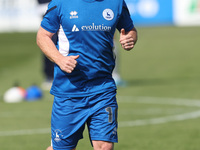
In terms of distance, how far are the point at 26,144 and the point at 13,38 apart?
2215 cm

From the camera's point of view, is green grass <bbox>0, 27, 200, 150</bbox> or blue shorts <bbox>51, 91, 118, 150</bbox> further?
green grass <bbox>0, 27, 200, 150</bbox>

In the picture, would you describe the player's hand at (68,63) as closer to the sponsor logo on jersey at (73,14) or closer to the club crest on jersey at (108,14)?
the sponsor logo on jersey at (73,14)

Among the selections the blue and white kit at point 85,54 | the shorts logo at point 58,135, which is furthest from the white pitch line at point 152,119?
the blue and white kit at point 85,54

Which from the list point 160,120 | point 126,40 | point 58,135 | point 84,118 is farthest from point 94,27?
point 160,120

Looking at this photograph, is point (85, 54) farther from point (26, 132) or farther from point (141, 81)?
point (141, 81)

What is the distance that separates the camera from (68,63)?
539cm

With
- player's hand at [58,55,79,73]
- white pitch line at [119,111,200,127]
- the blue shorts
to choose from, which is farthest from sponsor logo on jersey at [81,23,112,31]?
white pitch line at [119,111,200,127]

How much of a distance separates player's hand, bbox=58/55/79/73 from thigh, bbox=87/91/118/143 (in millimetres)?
472

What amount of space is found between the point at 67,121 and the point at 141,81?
36.8 ft

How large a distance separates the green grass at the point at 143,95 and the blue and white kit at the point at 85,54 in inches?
99.1

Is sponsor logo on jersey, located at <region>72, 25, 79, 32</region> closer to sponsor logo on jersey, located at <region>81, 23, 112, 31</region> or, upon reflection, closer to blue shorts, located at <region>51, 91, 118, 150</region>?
sponsor logo on jersey, located at <region>81, 23, 112, 31</region>

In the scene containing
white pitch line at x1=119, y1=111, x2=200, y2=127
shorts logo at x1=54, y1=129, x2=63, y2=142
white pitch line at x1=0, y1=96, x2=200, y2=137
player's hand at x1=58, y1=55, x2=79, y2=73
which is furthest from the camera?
white pitch line at x1=119, y1=111, x2=200, y2=127

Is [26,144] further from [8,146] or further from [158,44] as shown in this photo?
[158,44]

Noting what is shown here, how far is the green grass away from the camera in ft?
28.8
